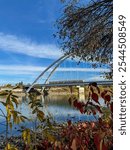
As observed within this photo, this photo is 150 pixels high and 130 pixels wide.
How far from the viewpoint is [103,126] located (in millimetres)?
2889

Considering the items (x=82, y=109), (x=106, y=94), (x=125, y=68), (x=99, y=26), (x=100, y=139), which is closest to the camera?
(x=125, y=68)

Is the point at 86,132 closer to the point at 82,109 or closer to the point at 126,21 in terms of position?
the point at 82,109

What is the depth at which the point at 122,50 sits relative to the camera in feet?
4.82

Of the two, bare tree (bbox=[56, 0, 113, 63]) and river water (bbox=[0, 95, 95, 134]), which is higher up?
bare tree (bbox=[56, 0, 113, 63])

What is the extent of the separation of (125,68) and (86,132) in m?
1.61

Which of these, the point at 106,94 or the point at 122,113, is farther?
the point at 106,94

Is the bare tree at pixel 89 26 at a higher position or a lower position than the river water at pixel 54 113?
higher

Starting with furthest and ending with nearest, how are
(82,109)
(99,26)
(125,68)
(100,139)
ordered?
(99,26) < (82,109) < (100,139) < (125,68)

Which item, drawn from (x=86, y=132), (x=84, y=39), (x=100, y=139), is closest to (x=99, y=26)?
(x=84, y=39)

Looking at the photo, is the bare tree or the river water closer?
the river water

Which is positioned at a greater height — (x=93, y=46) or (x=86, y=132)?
(x=93, y=46)

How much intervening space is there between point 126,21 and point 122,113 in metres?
0.30

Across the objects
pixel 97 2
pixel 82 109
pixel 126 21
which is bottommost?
pixel 82 109

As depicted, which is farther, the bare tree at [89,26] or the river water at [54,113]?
the bare tree at [89,26]
